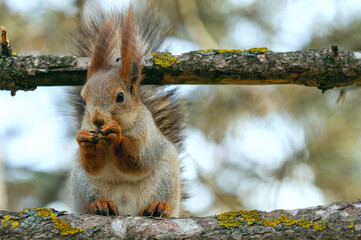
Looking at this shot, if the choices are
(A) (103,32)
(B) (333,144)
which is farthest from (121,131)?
(B) (333,144)

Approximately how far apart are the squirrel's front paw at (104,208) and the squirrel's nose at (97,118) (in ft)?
1.33

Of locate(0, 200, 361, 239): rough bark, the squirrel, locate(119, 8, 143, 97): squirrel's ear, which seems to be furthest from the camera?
locate(119, 8, 143, 97): squirrel's ear

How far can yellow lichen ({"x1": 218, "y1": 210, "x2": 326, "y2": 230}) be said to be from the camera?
1.71m

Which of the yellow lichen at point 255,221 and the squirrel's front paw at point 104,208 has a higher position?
the squirrel's front paw at point 104,208

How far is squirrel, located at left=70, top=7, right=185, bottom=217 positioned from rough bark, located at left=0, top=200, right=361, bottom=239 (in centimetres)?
46

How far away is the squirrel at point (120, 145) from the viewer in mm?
2279

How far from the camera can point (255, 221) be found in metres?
1.77

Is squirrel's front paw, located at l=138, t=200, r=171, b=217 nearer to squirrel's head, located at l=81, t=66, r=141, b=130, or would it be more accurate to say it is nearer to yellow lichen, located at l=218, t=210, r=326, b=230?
squirrel's head, located at l=81, t=66, r=141, b=130

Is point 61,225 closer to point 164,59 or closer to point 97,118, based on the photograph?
point 97,118

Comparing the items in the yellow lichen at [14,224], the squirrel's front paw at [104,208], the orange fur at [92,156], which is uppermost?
the orange fur at [92,156]

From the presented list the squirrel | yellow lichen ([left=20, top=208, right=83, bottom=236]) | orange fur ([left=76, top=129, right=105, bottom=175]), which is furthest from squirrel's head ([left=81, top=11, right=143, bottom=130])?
yellow lichen ([left=20, top=208, right=83, bottom=236])

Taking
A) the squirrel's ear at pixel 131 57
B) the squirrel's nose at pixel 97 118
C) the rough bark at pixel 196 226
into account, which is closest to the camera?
the rough bark at pixel 196 226

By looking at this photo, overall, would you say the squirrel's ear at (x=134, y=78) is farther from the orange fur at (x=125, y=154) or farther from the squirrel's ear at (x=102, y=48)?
the orange fur at (x=125, y=154)

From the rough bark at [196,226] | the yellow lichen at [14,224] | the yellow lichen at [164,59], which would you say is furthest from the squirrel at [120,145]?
the yellow lichen at [14,224]
